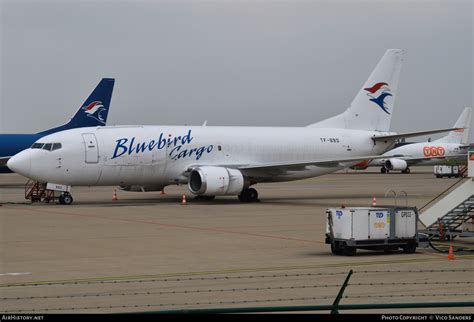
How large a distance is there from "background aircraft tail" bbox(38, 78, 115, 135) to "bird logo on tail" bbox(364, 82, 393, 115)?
24.4 m

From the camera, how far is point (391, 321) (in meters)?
8.85

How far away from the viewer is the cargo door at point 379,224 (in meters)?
20.2

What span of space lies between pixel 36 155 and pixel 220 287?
23.5m

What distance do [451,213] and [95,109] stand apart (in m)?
44.3

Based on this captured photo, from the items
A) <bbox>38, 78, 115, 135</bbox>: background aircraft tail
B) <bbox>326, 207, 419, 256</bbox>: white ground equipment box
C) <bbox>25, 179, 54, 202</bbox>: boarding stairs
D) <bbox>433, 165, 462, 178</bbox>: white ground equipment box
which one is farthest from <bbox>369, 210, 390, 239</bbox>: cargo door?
<bbox>433, 165, 462, 178</bbox>: white ground equipment box

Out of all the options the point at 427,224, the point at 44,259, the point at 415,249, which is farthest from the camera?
the point at 427,224

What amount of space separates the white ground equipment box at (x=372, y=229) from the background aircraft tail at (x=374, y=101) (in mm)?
25696

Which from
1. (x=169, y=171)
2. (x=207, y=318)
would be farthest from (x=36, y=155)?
(x=207, y=318)

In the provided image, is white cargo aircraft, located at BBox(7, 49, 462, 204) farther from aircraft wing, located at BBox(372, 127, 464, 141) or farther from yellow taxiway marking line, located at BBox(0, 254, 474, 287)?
yellow taxiway marking line, located at BBox(0, 254, 474, 287)

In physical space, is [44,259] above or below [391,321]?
below

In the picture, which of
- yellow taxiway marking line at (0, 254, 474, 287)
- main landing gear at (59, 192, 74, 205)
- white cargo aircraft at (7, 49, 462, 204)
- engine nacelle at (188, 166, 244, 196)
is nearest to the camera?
yellow taxiway marking line at (0, 254, 474, 287)

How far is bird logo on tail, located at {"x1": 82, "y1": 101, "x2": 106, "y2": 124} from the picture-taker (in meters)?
62.9

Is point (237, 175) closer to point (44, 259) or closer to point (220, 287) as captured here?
point (44, 259)

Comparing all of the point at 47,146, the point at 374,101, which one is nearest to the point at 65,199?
the point at 47,146
